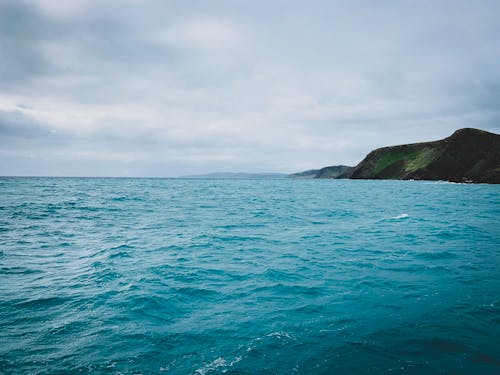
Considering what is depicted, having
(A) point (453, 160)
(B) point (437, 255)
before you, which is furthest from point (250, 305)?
(A) point (453, 160)

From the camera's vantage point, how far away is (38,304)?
33.2 ft

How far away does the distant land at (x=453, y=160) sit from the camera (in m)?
113

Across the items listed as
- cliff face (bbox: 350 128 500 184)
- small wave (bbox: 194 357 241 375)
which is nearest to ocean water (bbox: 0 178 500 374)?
small wave (bbox: 194 357 241 375)

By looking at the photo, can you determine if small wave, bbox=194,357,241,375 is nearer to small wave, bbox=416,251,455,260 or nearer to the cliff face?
small wave, bbox=416,251,455,260

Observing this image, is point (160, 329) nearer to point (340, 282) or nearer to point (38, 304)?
point (38, 304)

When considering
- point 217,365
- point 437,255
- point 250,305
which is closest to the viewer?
point 217,365

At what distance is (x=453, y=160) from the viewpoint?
136000mm

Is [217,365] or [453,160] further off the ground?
[453,160]

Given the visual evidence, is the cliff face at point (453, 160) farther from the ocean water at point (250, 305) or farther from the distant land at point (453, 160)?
the ocean water at point (250, 305)

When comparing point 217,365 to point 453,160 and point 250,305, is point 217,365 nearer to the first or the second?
point 250,305

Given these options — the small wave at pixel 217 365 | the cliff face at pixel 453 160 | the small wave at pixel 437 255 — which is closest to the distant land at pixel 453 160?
the cliff face at pixel 453 160

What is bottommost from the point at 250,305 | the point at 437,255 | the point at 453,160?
the point at 250,305

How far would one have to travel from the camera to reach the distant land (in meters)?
113

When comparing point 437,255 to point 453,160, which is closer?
point 437,255
